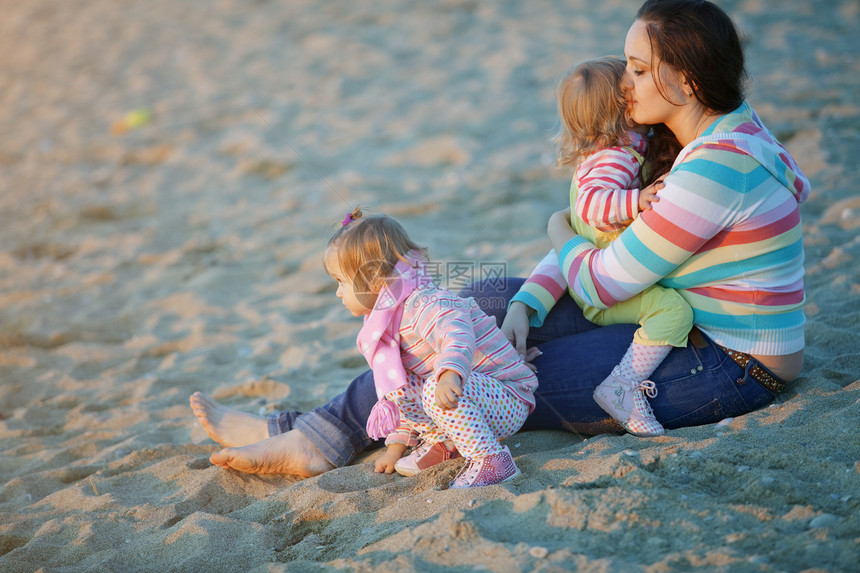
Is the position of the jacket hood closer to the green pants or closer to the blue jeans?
the green pants

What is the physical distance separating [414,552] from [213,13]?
8824mm

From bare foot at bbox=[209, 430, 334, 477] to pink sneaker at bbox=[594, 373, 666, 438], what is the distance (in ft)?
3.21

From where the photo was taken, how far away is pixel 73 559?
2.15m

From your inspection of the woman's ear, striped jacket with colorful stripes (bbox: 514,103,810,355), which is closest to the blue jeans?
striped jacket with colorful stripes (bbox: 514,103,810,355)

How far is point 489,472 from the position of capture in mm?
2143

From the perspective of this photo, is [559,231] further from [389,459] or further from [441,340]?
[389,459]

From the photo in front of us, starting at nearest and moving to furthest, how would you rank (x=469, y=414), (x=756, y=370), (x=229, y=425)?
(x=469, y=414)
(x=756, y=370)
(x=229, y=425)

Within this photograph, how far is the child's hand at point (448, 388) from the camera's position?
205 centimetres

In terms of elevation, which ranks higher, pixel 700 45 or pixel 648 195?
pixel 700 45

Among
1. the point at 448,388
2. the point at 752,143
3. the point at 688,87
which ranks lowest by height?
the point at 448,388

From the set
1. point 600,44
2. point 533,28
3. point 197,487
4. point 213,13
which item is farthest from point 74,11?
point 197,487

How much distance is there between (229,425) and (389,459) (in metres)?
0.69

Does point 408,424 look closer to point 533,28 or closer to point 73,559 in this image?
point 73,559

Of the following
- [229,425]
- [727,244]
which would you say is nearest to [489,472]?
[727,244]
